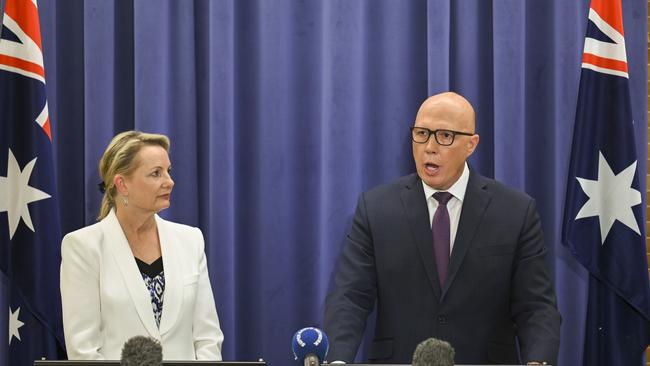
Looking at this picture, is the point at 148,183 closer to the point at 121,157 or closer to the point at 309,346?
the point at 121,157

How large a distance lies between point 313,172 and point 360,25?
0.77 meters

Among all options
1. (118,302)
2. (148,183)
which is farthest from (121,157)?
(118,302)

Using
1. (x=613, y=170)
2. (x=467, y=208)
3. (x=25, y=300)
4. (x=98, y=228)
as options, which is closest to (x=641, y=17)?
(x=613, y=170)

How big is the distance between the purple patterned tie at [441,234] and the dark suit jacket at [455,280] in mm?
39

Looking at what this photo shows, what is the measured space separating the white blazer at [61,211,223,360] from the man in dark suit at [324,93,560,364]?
609mm

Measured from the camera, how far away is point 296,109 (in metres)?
4.66

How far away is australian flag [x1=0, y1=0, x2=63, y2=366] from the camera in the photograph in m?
4.20

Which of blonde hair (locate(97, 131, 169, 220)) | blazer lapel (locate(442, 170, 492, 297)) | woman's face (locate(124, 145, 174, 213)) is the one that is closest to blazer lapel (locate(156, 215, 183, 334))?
woman's face (locate(124, 145, 174, 213))

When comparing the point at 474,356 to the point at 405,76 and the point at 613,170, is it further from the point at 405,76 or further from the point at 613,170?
the point at 405,76

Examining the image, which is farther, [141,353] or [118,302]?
[118,302]

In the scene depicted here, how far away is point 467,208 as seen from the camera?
3.96m

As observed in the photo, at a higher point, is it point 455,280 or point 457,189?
point 457,189

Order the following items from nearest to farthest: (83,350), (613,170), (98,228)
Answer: (83,350) → (98,228) → (613,170)

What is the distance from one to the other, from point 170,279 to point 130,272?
0.17 meters
